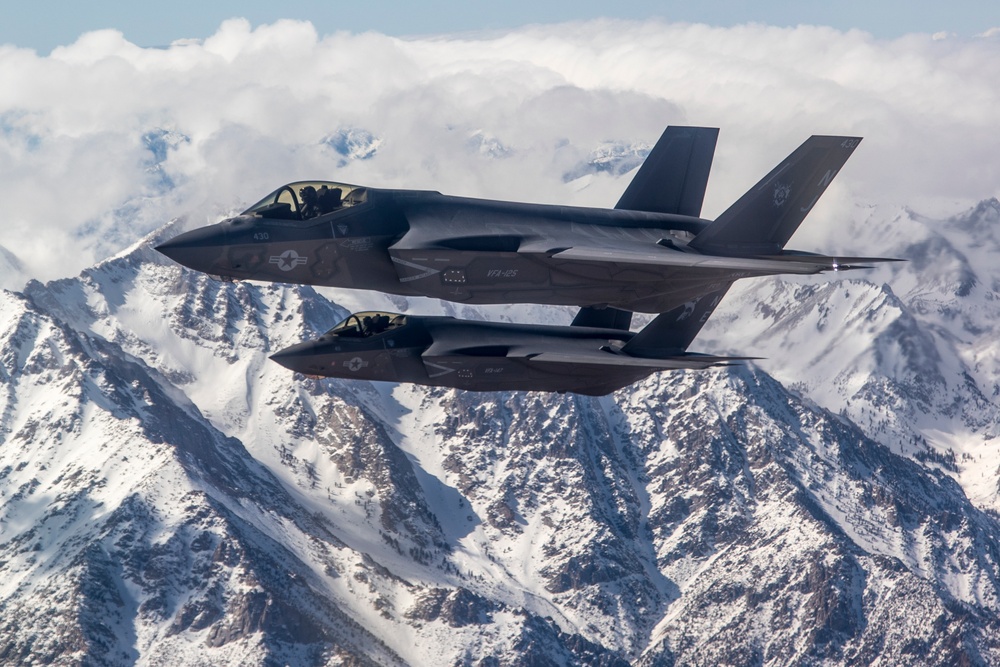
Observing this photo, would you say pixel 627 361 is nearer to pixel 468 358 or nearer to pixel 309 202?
pixel 468 358

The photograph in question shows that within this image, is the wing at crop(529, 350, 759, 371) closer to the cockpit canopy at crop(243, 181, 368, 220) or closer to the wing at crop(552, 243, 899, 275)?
the wing at crop(552, 243, 899, 275)

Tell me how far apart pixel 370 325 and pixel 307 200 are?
342 inches

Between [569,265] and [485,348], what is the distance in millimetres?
6857

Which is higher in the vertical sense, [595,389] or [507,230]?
[507,230]

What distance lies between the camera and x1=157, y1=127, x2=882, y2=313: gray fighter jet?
6950 cm

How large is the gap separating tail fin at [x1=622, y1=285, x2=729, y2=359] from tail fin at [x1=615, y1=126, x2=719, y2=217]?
22.1 feet

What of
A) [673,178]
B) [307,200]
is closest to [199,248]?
[307,200]

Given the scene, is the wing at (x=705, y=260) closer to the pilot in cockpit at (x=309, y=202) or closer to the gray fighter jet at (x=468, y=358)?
the gray fighter jet at (x=468, y=358)

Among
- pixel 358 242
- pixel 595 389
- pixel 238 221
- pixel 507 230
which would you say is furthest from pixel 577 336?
pixel 238 221

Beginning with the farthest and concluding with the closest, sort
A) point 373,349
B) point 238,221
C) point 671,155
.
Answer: point 671,155
point 373,349
point 238,221

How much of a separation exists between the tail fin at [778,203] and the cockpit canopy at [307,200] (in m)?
20.1

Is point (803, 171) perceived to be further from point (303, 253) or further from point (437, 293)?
point (303, 253)

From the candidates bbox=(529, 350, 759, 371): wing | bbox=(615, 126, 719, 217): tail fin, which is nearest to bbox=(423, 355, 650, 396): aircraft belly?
bbox=(529, 350, 759, 371): wing

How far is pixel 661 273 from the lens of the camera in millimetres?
72312
